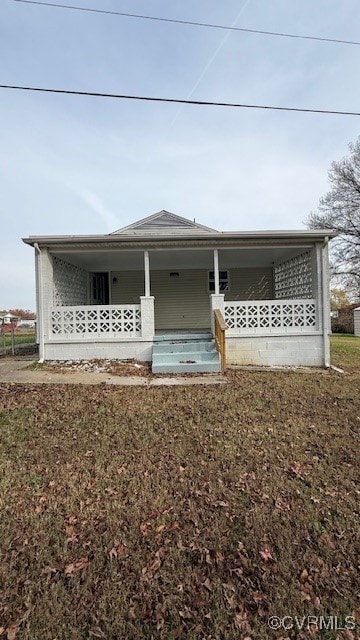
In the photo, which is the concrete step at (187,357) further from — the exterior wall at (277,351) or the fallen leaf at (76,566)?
the fallen leaf at (76,566)

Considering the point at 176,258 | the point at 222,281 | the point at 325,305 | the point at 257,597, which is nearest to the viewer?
the point at 257,597

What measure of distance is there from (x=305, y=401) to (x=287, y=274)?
6592mm

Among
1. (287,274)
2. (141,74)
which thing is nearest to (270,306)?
(287,274)

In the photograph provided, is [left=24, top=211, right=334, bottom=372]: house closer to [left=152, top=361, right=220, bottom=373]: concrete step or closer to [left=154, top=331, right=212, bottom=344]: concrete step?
[left=154, top=331, right=212, bottom=344]: concrete step

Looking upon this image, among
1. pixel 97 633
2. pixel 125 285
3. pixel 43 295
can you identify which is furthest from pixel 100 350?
pixel 97 633

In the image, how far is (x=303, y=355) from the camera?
29.2 ft

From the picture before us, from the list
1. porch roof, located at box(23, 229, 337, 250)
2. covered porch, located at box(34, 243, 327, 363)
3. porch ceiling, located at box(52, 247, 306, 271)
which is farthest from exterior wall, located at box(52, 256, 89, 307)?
porch roof, located at box(23, 229, 337, 250)

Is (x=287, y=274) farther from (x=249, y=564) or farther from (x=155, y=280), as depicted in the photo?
(x=249, y=564)

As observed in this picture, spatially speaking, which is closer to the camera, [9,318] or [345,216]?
[9,318]

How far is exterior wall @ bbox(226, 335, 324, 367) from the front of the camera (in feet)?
29.1

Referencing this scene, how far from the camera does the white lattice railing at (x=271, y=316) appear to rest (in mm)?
8938

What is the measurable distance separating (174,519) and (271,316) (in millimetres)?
6737

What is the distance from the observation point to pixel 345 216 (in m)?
30.9
